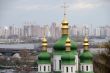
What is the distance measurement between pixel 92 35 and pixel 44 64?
84.2m

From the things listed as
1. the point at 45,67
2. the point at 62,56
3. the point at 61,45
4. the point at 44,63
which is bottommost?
the point at 45,67

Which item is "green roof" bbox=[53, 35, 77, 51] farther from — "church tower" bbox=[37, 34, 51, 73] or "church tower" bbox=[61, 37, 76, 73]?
"church tower" bbox=[61, 37, 76, 73]

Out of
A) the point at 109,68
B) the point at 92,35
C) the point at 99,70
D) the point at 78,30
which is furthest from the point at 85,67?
the point at 92,35

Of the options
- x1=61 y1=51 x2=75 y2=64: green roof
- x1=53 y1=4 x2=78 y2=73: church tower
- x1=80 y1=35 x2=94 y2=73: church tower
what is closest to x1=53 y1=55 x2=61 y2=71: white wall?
x1=53 y1=4 x2=78 y2=73: church tower

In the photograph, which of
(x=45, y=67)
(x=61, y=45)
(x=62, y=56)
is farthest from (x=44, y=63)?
(x=62, y=56)

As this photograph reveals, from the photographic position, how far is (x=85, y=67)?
15812 millimetres

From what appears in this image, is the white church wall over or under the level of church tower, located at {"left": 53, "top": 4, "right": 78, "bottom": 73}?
under

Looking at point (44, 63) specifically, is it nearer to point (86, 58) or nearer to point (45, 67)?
point (45, 67)

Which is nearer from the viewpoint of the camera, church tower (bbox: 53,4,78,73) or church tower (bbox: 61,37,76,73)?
church tower (bbox: 61,37,76,73)

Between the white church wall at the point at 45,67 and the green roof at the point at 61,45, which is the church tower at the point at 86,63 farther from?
the white church wall at the point at 45,67

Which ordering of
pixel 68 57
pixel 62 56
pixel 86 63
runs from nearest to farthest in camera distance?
1. pixel 68 57
2. pixel 62 56
3. pixel 86 63

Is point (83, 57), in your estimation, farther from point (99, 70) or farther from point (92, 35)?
point (92, 35)

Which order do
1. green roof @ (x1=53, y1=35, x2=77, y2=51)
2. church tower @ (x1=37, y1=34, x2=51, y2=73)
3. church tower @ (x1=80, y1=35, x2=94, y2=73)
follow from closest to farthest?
church tower @ (x1=80, y1=35, x2=94, y2=73) < green roof @ (x1=53, y1=35, x2=77, y2=51) < church tower @ (x1=37, y1=34, x2=51, y2=73)

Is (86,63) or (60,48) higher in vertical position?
(60,48)
